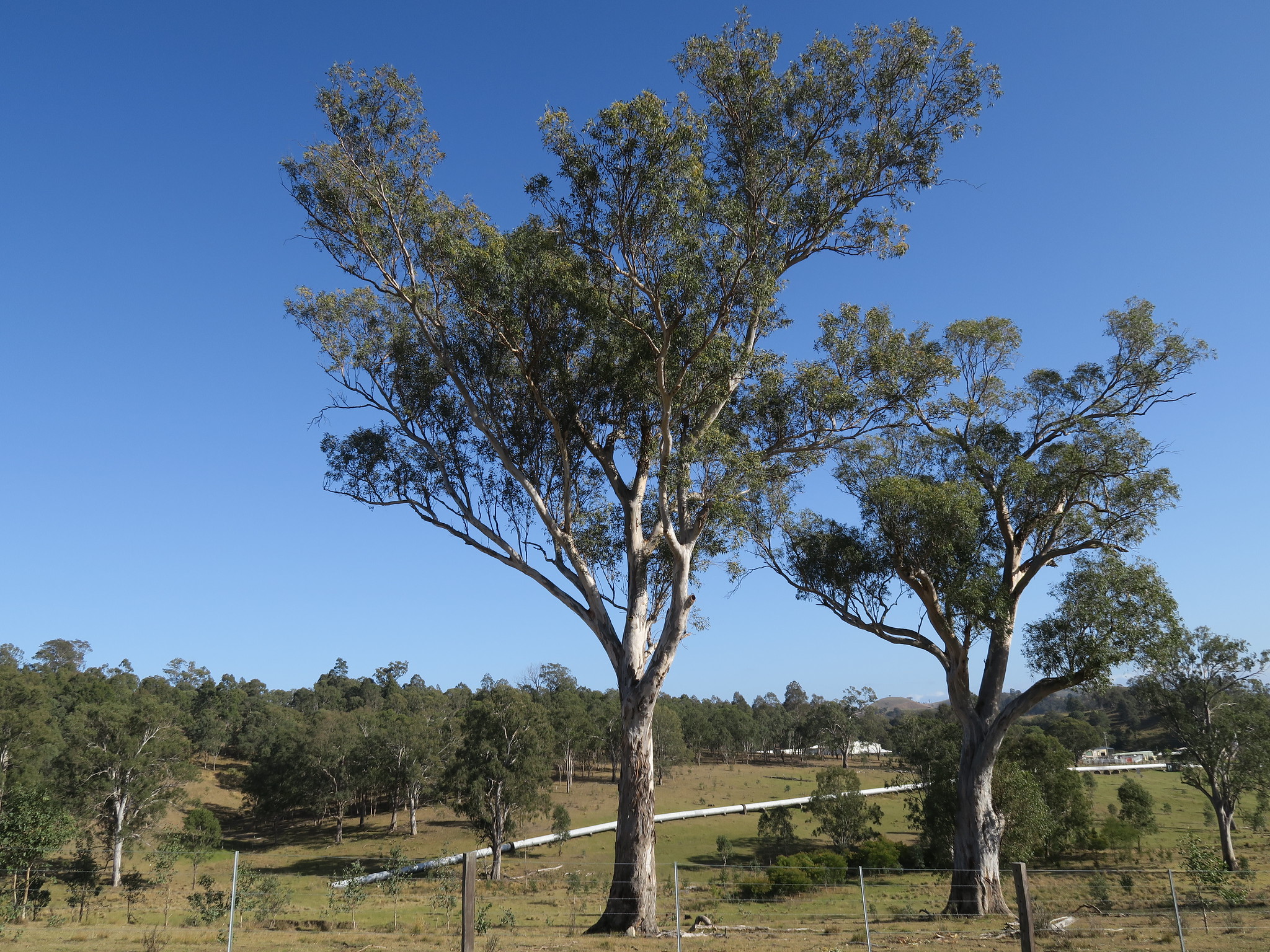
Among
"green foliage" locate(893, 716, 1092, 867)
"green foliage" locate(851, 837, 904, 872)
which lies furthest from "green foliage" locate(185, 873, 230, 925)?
"green foliage" locate(851, 837, 904, 872)

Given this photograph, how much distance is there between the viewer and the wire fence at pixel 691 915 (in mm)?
13852

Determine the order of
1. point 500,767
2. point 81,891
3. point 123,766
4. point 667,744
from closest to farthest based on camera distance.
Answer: point 81,891 → point 123,766 → point 500,767 → point 667,744

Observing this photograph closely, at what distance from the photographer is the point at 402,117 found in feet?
60.3

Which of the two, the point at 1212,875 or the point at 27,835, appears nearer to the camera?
the point at 27,835

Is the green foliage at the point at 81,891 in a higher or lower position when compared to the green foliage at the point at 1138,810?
higher

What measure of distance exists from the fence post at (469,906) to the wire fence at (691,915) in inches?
117

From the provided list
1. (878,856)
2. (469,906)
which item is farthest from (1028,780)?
(469,906)

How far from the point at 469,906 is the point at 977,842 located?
16096 mm

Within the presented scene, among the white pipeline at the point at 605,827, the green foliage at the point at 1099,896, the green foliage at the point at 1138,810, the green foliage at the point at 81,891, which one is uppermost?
the green foliage at the point at 81,891

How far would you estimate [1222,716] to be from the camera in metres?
38.0

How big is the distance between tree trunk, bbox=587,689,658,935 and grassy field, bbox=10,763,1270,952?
0.73 m

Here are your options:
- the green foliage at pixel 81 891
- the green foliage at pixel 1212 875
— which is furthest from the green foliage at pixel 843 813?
the green foliage at pixel 81 891

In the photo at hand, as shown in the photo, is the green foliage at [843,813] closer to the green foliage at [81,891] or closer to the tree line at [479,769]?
the tree line at [479,769]

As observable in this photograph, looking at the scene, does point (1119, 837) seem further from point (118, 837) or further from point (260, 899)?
point (118, 837)
